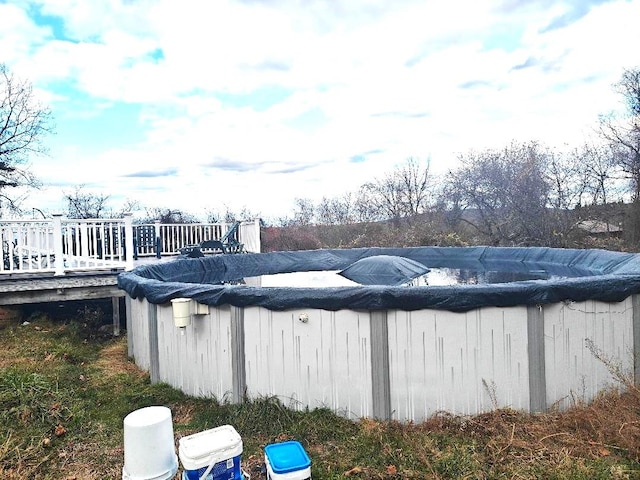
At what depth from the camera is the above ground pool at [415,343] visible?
3.19 metres

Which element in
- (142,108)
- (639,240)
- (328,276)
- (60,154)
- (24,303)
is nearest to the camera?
(24,303)

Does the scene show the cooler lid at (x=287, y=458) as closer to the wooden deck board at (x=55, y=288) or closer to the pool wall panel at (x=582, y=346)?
the pool wall panel at (x=582, y=346)

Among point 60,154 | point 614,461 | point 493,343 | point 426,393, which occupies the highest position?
point 60,154

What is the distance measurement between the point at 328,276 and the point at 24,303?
4.62 meters

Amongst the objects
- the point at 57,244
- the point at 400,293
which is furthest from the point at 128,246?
the point at 400,293

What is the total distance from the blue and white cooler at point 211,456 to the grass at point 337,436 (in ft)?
1.64

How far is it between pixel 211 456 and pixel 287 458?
16.2 inches

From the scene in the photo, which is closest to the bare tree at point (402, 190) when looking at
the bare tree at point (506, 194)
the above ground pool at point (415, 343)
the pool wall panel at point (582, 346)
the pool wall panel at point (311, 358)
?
the bare tree at point (506, 194)

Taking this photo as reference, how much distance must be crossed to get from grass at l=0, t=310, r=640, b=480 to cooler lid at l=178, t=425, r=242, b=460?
1.76 ft

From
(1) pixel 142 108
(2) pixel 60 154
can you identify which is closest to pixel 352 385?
(1) pixel 142 108

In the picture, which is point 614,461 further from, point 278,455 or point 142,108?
point 142,108

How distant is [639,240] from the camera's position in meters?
11.5

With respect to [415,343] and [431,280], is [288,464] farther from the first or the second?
[431,280]

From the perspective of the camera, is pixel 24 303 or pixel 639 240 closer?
pixel 24 303
